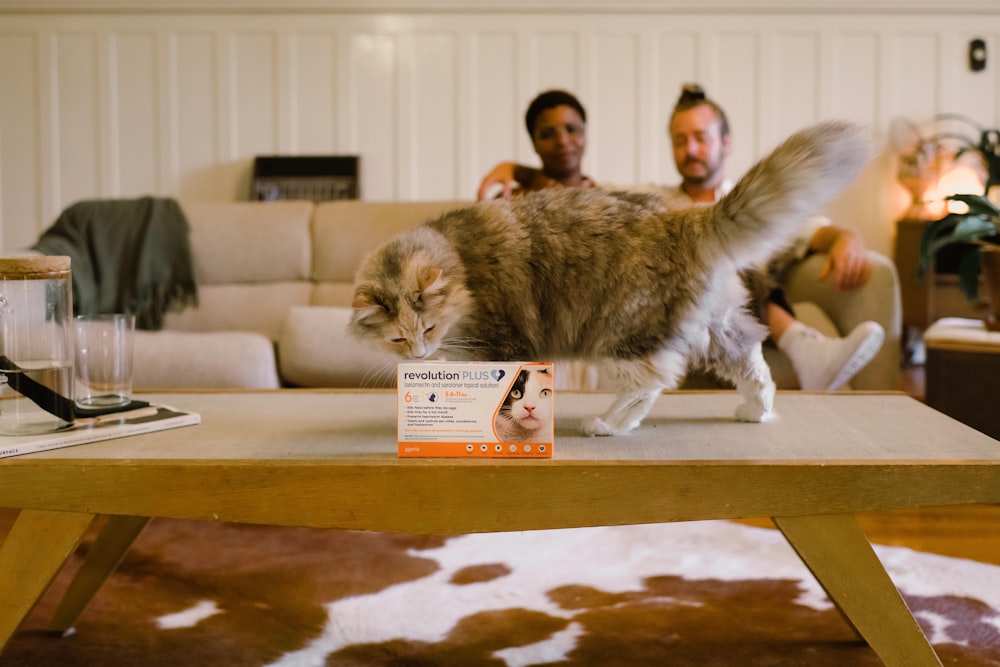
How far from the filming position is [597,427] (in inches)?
45.9

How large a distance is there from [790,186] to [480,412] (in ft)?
1.49

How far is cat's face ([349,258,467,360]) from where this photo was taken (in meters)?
1.14

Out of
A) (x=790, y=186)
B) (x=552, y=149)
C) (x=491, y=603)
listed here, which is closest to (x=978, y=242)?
(x=552, y=149)

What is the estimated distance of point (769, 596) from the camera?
1.47 meters

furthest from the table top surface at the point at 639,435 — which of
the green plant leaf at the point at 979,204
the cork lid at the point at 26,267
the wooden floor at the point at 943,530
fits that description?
the green plant leaf at the point at 979,204

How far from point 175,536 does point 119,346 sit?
64cm

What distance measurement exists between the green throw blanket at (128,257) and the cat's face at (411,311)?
1.72 meters

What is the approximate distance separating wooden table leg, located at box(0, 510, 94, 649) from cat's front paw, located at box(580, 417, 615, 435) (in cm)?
63

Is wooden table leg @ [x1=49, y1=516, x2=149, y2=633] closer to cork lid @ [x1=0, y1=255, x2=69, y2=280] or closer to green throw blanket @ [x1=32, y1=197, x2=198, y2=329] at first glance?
cork lid @ [x1=0, y1=255, x2=69, y2=280]

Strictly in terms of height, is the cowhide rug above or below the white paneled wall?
below

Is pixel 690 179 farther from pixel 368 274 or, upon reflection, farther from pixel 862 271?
pixel 368 274

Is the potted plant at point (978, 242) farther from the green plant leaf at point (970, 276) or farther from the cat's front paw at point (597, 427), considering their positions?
the cat's front paw at point (597, 427)

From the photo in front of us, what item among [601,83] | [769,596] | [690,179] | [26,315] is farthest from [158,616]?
[601,83]

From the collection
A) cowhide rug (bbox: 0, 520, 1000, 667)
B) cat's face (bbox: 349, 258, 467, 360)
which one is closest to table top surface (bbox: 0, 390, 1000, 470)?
cat's face (bbox: 349, 258, 467, 360)
